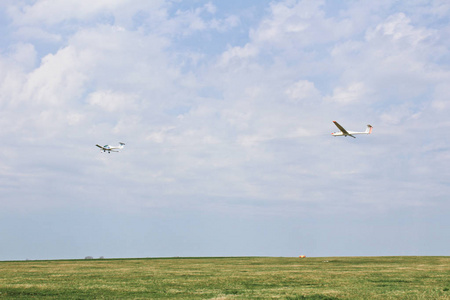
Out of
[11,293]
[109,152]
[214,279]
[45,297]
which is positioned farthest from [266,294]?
[109,152]

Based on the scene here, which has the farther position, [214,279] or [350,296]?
[214,279]

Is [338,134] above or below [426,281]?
above

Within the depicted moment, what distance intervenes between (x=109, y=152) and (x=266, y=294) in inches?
2435

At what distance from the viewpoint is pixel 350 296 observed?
3088cm

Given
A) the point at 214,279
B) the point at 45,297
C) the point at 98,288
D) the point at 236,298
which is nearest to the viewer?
the point at 236,298

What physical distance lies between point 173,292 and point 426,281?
22.8 metres

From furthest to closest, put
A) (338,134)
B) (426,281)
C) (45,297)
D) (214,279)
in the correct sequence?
(338,134) → (214,279) → (426,281) → (45,297)

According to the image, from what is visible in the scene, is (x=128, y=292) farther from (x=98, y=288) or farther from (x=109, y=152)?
(x=109, y=152)

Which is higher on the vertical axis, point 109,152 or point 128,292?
point 109,152

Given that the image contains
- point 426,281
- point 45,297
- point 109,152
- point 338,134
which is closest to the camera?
point 45,297

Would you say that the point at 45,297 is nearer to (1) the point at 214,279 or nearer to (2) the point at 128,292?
(2) the point at 128,292

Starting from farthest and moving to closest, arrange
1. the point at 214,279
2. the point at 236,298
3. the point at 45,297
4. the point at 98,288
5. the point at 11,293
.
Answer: the point at 214,279 → the point at 98,288 → the point at 11,293 → the point at 45,297 → the point at 236,298

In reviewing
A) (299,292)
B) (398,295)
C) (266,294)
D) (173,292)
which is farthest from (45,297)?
(398,295)

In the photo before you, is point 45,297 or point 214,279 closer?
point 45,297
